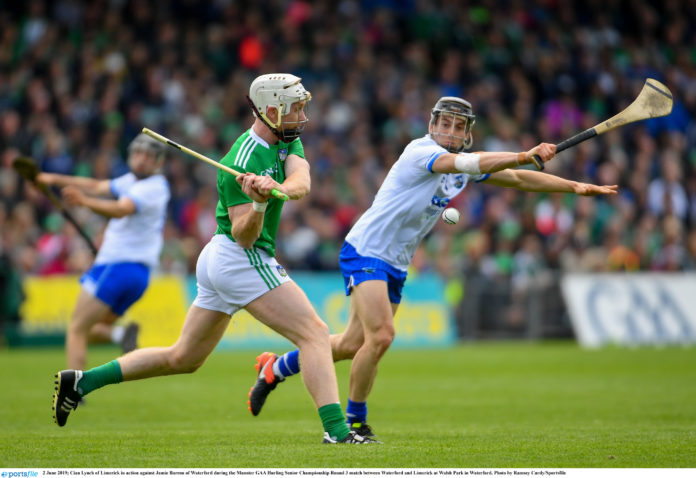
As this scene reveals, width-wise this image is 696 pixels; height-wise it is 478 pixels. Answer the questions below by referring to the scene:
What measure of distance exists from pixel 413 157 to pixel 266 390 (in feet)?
7.70

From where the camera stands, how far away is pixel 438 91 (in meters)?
25.5

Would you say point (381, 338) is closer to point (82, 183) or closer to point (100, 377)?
point (100, 377)

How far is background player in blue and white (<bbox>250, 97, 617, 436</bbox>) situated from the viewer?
8508mm

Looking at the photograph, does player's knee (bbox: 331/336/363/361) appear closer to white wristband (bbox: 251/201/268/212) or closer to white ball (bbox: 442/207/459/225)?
Result: white ball (bbox: 442/207/459/225)

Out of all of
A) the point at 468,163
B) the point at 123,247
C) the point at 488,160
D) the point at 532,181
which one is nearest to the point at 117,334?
the point at 123,247

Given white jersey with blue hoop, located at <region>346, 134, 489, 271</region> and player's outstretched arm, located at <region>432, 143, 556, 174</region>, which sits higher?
player's outstretched arm, located at <region>432, 143, 556, 174</region>


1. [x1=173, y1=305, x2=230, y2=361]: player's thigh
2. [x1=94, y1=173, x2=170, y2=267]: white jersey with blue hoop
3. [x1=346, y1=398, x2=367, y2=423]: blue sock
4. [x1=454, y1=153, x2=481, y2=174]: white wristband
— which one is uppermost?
[x1=454, y1=153, x2=481, y2=174]: white wristband

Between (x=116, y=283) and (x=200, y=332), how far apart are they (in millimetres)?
4044

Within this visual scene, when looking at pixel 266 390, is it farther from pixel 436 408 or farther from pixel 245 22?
pixel 245 22

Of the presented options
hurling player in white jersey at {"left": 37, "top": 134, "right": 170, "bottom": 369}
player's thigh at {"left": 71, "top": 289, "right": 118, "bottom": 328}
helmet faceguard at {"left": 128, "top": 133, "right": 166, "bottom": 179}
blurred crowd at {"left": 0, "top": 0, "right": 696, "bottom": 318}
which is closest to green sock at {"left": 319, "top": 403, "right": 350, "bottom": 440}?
hurling player in white jersey at {"left": 37, "top": 134, "right": 170, "bottom": 369}

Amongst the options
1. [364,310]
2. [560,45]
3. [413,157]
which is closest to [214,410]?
[364,310]

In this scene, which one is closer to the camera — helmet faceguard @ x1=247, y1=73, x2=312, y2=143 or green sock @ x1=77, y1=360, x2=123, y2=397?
helmet faceguard @ x1=247, y1=73, x2=312, y2=143

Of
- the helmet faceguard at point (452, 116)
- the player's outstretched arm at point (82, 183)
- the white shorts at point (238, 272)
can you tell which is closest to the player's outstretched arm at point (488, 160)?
the helmet faceguard at point (452, 116)

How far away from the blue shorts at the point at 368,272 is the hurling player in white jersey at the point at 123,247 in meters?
3.48
